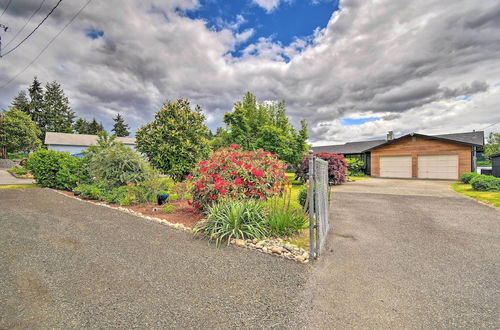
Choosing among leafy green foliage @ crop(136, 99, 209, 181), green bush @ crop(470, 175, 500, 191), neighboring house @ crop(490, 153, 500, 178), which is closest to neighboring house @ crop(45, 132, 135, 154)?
leafy green foliage @ crop(136, 99, 209, 181)

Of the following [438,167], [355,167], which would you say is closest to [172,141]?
[355,167]

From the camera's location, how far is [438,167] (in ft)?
60.5

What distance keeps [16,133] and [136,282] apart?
42.9 meters

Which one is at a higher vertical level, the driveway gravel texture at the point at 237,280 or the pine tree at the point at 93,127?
the pine tree at the point at 93,127

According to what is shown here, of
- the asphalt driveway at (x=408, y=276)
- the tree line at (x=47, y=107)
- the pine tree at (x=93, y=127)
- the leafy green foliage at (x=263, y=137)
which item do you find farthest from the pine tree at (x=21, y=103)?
the asphalt driveway at (x=408, y=276)

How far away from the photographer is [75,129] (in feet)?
163

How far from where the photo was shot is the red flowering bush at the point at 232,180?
5.40 m

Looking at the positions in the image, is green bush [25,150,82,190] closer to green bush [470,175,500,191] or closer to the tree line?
green bush [470,175,500,191]

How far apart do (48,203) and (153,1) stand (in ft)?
25.7

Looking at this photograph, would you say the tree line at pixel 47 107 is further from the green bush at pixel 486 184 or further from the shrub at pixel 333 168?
the green bush at pixel 486 184

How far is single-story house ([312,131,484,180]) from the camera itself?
1753 cm

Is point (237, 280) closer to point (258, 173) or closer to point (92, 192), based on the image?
point (258, 173)

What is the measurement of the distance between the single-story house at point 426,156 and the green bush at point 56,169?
2437 cm

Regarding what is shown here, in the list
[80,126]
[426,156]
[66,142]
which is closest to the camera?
[426,156]
